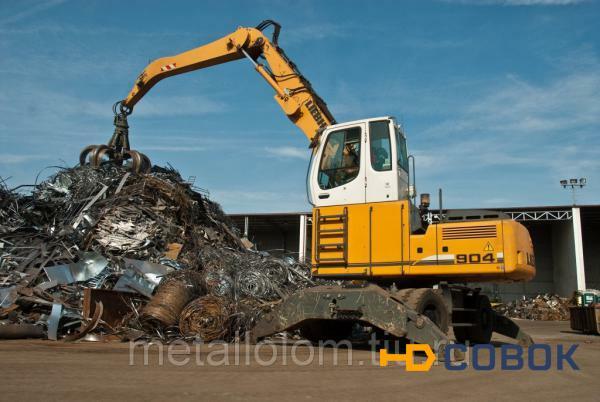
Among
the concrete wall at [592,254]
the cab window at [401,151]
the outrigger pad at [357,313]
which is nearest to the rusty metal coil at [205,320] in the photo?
the outrigger pad at [357,313]

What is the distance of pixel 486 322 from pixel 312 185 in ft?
14.7

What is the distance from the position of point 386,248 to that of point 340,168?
1.59 meters

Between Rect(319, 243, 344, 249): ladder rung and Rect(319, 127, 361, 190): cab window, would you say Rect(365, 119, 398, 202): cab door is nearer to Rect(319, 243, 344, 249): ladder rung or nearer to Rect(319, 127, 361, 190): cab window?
Rect(319, 127, 361, 190): cab window

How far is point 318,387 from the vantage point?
17.7 ft

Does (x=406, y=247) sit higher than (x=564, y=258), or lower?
lower

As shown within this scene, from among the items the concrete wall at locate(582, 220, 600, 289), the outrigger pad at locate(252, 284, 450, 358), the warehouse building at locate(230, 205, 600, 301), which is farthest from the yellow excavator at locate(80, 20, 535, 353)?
the concrete wall at locate(582, 220, 600, 289)

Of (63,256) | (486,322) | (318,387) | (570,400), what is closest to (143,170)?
(63,256)

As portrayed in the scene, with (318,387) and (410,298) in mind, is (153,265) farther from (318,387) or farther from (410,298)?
(318,387)

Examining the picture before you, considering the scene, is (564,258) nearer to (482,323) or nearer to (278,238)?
(278,238)

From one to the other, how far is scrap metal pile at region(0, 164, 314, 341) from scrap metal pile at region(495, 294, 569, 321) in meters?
19.8

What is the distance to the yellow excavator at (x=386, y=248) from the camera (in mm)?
8211

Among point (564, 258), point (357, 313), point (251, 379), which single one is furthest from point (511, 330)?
point (564, 258)

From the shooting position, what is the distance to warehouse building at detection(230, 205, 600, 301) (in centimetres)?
3094

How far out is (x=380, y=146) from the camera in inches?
360
